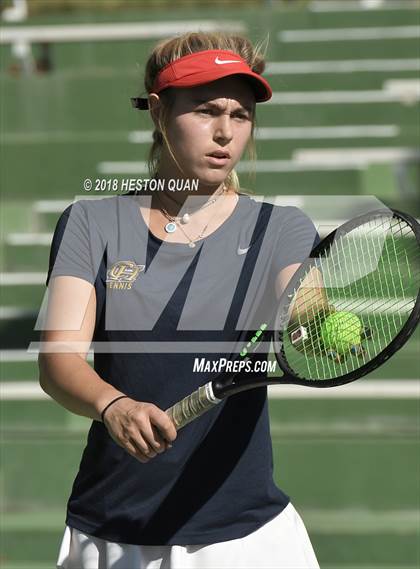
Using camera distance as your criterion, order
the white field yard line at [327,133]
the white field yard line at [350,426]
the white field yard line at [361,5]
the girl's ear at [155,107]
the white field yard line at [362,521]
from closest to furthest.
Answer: the girl's ear at [155,107] → the white field yard line at [362,521] → the white field yard line at [350,426] → the white field yard line at [327,133] → the white field yard line at [361,5]

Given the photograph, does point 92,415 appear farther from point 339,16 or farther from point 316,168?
point 339,16

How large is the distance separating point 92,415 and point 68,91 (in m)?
4.35

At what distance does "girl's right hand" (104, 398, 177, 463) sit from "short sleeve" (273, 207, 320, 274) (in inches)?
12.6

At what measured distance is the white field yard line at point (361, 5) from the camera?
666 cm

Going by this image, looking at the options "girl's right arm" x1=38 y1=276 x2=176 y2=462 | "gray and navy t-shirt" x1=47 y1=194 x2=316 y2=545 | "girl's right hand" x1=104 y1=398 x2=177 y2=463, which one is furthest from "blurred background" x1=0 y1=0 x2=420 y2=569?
"girl's right hand" x1=104 y1=398 x2=177 y2=463

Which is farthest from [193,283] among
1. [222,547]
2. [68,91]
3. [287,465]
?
[68,91]

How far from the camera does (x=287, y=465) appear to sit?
3557 millimetres

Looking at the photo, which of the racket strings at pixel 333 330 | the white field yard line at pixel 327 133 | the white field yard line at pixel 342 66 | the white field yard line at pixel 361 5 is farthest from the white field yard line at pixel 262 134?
the racket strings at pixel 333 330

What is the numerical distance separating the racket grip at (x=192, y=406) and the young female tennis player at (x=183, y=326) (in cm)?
7

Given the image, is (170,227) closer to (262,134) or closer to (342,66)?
(262,134)

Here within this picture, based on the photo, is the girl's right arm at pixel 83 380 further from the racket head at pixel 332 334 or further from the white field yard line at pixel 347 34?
the white field yard line at pixel 347 34

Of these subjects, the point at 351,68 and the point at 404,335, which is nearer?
the point at 404,335

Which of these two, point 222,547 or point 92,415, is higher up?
point 92,415

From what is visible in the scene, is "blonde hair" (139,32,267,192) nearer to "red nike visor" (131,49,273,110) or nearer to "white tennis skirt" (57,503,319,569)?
"red nike visor" (131,49,273,110)
